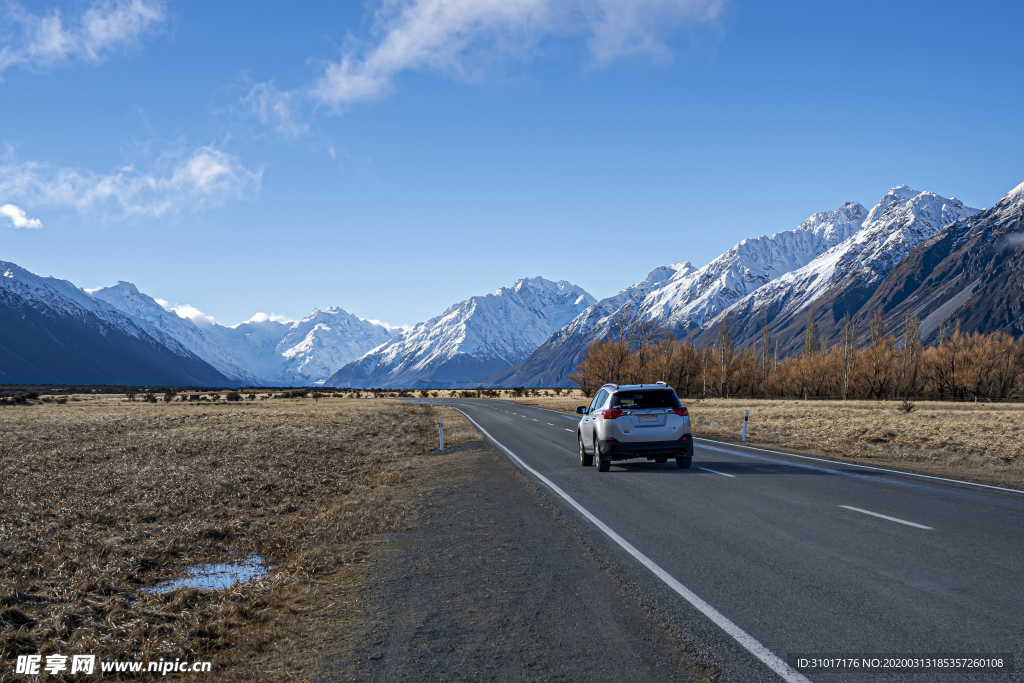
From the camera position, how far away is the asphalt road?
18.7 feet

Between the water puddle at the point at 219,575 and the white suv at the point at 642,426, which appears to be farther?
the white suv at the point at 642,426

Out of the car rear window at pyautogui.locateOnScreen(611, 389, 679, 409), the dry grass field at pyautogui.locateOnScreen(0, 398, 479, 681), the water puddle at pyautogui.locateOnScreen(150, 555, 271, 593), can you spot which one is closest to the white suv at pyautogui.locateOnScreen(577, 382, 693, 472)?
the car rear window at pyautogui.locateOnScreen(611, 389, 679, 409)

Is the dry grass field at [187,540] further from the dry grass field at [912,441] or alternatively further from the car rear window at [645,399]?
the dry grass field at [912,441]

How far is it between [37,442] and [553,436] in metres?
19.6

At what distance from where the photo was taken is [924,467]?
20.1m

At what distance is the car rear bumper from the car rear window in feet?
2.77

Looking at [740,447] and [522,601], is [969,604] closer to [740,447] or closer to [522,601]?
[522,601]

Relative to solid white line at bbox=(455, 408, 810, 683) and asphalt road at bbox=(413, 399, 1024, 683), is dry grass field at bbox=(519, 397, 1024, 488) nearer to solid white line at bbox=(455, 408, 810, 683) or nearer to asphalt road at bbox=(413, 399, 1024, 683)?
asphalt road at bbox=(413, 399, 1024, 683)

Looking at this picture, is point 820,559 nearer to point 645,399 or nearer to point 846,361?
point 645,399

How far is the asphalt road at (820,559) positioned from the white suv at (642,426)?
0.96m

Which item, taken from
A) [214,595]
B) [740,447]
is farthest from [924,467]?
[214,595]

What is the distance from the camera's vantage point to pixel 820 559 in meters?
8.35

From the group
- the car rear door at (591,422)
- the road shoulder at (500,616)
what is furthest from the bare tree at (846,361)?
the road shoulder at (500,616)

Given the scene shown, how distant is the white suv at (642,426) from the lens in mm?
17375
